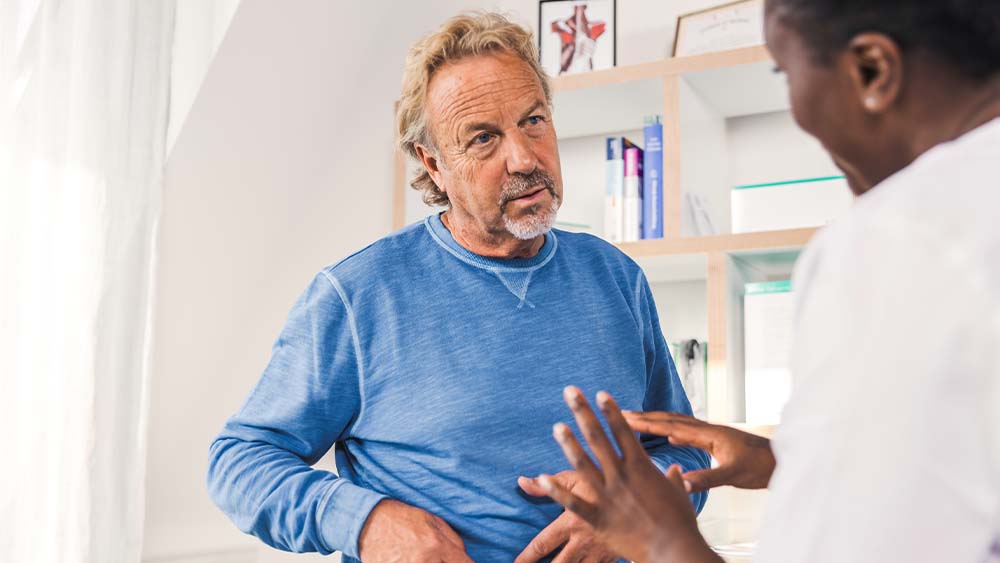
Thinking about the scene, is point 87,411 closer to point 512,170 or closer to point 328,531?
point 328,531

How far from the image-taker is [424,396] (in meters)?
1.32

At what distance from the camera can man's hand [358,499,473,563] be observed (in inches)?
47.0

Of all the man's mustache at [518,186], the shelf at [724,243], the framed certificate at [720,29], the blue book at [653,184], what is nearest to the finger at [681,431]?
the man's mustache at [518,186]

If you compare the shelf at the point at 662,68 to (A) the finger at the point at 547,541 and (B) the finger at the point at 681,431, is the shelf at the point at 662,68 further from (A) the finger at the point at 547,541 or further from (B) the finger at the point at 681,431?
(B) the finger at the point at 681,431

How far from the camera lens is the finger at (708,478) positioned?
920 mm

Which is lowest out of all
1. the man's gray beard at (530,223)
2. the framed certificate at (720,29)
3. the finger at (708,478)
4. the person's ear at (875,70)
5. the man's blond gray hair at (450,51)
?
the finger at (708,478)

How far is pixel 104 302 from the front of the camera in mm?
1967

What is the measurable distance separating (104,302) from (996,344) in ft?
5.90

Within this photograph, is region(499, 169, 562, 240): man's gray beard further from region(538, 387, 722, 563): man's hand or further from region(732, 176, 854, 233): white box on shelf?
region(732, 176, 854, 233): white box on shelf

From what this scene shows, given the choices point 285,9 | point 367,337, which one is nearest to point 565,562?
point 367,337

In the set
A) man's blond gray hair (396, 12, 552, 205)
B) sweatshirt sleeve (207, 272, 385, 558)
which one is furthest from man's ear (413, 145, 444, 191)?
sweatshirt sleeve (207, 272, 385, 558)

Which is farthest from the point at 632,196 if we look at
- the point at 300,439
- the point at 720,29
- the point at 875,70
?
the point at 875,70

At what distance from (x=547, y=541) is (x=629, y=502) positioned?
21.8 inches

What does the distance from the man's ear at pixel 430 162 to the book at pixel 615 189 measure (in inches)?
40.5
